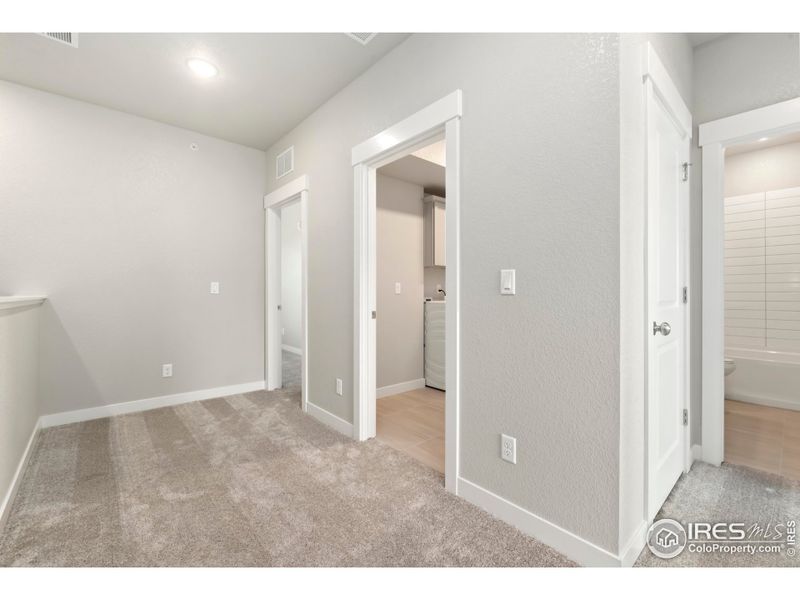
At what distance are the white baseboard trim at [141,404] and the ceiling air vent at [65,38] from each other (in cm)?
263

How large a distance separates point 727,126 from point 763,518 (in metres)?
2.05

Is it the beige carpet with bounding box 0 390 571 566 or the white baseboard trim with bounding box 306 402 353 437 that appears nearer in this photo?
the beige carpet with bounding box 0 390 571 566

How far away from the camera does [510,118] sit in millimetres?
1611

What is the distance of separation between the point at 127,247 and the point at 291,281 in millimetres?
3618

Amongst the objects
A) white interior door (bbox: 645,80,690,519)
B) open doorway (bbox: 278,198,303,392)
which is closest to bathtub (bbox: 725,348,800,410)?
white interior door (bbox: 645,80,690,519)

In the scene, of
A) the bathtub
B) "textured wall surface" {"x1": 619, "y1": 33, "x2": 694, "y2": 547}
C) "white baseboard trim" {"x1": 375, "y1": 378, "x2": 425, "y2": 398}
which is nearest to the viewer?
"textured wall surface" {"x1": 619, "y1": 33, "x2": 694, "y2": 547}

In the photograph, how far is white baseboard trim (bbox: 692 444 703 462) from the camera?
224 cm

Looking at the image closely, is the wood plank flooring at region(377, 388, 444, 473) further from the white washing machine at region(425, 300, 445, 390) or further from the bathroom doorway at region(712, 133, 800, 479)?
the bathroom doorway at region(712, 133, 800, 479)

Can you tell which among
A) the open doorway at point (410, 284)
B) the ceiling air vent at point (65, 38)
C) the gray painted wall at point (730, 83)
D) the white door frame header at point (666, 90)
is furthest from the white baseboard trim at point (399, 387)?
the ceiling air vent at point (65, 38)

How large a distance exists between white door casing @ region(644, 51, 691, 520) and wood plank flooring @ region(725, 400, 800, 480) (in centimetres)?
54

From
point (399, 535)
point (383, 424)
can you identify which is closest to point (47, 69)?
point (383, 424)

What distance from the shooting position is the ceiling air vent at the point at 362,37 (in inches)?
84.1

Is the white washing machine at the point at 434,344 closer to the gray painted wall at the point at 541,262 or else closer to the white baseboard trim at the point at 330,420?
the white baseboard trim at the point at 330,420

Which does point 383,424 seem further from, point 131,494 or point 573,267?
point 573,267
